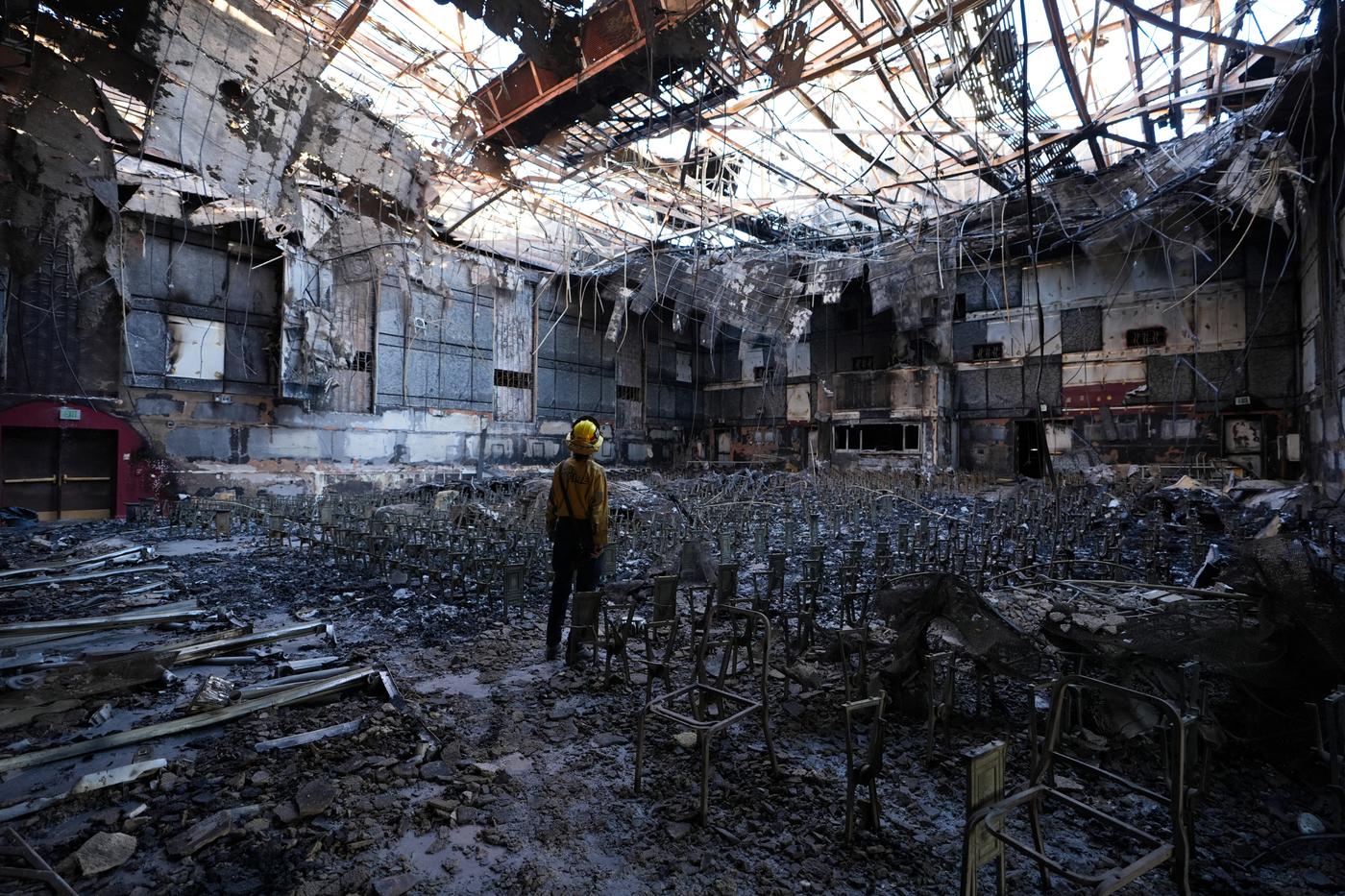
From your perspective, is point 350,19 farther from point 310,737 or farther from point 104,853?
point 104,853

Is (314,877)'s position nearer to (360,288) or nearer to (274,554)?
(274,554)

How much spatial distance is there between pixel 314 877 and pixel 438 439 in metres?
18.8

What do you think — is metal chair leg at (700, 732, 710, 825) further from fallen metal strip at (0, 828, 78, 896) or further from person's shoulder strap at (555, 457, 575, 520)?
person's shoulder strap at (555, 457, 575, 520)

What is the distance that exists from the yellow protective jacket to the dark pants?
0.07 meters

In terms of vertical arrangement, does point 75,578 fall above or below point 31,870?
above

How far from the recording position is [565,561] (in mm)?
5059

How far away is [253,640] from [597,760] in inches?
135

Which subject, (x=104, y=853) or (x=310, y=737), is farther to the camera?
(x=310, y=737)

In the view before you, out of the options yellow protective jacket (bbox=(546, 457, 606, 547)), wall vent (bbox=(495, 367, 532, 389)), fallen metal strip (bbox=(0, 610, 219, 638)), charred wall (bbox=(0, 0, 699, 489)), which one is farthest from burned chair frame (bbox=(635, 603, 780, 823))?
wall vent (bbox=(495, 367, 532, 389))

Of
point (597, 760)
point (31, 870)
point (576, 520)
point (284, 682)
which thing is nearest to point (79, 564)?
point (284, 682)

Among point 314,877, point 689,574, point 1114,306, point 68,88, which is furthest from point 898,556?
point 1114,306

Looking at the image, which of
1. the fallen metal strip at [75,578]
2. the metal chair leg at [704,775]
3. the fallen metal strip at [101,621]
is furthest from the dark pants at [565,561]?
the fallen metal strip at [75,578]

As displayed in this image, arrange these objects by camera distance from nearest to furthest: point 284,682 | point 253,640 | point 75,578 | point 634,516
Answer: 1. point 284,682
2. point 253,640
3. point 75,578
4. point 634,516

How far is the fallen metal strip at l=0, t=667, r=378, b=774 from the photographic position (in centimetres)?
319
